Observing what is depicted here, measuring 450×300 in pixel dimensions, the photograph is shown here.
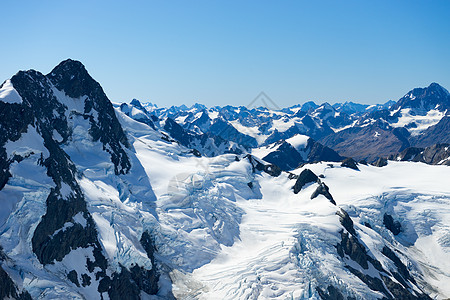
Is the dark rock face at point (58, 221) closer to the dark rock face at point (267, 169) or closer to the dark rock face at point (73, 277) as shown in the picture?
the dark rock face at point (73, 277)

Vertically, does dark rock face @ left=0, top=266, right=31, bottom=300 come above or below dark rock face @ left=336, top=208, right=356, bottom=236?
above

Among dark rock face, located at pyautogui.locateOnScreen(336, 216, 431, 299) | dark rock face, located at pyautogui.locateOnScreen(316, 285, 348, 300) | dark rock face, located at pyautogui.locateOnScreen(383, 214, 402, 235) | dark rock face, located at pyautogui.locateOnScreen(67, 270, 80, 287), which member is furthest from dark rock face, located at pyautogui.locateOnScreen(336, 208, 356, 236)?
dark rock face, located at pyautogui.locateOnScreen(67, 270, 80, 287)

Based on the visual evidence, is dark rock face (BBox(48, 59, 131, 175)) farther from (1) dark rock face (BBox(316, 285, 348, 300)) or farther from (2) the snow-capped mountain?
(1) dark rock face (BBox(316, 285, 348, 300))

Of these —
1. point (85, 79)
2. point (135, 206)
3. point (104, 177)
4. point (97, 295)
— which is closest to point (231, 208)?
point (135, 206)

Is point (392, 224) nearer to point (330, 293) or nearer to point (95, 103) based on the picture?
point (330, 293)

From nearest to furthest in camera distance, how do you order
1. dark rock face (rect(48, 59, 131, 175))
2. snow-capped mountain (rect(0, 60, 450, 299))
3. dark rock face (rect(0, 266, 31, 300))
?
dark rock face (rect(0, 266, 31, 300)), snow-capped mountain (rect(0, 60, 450, 299)), dark rock face (rect(48, 59, 131, 175))

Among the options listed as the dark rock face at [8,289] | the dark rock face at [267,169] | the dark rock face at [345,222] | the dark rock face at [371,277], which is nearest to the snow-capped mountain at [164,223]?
the dark rock face at [8,289]
